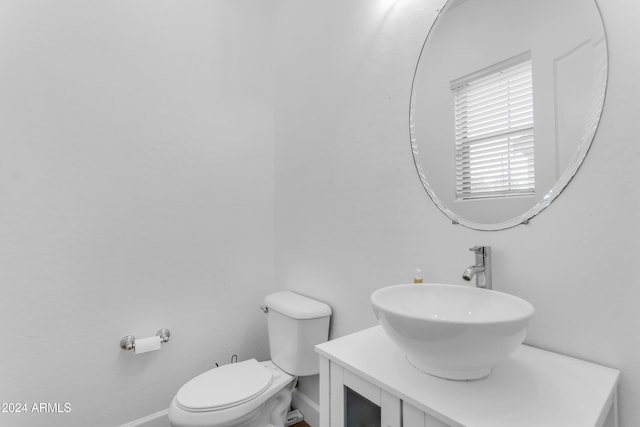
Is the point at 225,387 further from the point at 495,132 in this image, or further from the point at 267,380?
the point at 495,132

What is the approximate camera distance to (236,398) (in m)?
1.31

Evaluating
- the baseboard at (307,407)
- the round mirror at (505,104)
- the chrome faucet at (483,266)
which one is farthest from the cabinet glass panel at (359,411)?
the baseboard at (307,407)

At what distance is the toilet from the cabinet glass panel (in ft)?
2.19

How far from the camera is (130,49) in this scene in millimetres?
1641

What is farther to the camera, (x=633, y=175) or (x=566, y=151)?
(x=566, y=151)

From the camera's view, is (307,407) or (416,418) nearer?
(416,418)

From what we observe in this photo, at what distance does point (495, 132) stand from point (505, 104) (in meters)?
0.09

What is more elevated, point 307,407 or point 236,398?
point 236,398

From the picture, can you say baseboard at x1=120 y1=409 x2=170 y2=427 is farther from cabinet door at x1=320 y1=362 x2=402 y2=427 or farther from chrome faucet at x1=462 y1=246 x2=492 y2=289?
chrome faucet at x1=462 y1=246 x2=492 y2=289

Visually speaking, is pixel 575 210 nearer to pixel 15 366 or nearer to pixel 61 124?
pixel 61 124

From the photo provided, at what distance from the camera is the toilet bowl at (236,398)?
124 centimetres

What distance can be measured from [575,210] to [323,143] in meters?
1.15

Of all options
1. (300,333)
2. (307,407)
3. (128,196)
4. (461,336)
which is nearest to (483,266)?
(461,336)

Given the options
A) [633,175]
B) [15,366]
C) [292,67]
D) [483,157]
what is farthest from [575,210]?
[15,366]
